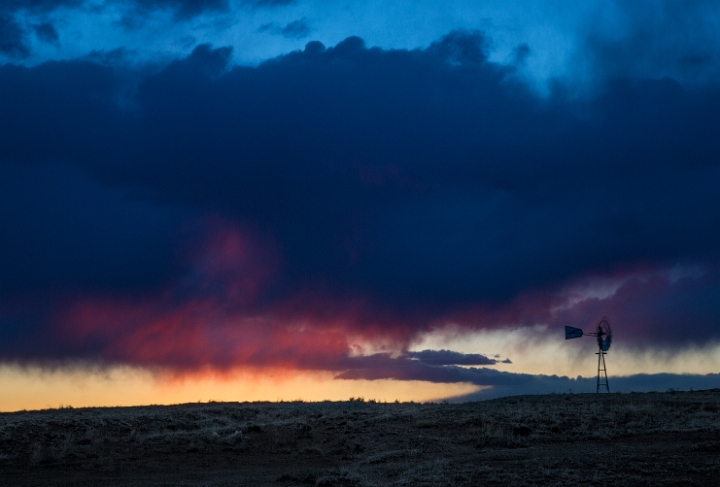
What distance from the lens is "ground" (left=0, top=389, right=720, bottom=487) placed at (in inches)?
1084

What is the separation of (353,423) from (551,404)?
Result: 12503mm

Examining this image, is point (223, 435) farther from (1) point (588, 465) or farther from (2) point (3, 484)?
(1) point (588, 465)

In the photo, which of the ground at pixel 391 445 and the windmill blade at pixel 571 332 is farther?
the windmill blade at pixel 571 332

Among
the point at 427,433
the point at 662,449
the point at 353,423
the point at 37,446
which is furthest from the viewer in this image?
the point at 353,423

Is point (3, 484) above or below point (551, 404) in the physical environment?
below

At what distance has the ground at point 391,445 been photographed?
2753cm

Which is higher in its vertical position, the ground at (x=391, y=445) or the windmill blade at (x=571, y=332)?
the windmill blade at (x=571, y=332)

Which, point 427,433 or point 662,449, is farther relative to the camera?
point 427,433

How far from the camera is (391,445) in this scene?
36562 mm

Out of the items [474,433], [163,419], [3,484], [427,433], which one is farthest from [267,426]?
[3,484]

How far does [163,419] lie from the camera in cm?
4394

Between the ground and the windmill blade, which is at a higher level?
the windmill blade

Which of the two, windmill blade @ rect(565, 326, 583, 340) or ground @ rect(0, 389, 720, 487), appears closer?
ground @ rect(0, 389, 720, 487)

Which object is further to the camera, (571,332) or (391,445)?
(571,332)
